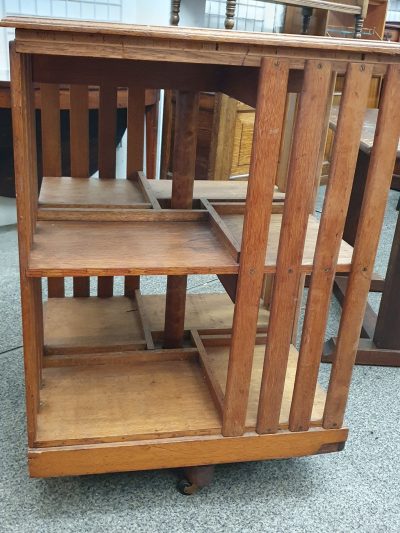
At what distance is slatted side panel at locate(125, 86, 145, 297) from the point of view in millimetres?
1667

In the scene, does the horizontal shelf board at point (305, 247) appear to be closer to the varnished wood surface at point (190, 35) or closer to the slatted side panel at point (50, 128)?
the varnished wood surface at point (190, 35)

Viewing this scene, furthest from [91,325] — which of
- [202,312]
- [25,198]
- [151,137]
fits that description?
[151,137]

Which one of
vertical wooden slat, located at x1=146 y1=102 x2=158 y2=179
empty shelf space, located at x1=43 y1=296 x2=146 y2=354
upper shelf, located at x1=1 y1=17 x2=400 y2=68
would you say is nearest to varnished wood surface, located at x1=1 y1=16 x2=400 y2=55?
upper shelf, located at x1=1 y1=17 x2=400 y2=68

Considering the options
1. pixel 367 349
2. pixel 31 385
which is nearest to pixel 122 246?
pixel 31 385

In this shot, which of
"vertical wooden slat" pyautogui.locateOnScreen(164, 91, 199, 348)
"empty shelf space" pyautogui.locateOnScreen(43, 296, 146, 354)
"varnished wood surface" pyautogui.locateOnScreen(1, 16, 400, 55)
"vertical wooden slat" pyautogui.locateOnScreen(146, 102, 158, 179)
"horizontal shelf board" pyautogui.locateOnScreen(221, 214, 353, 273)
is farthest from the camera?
"vertical wooden slat" pyautogui.locateOnScreen(146, 102, 158, 179)

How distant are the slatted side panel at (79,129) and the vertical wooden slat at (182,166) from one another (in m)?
0.36

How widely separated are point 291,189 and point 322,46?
0.81 feet

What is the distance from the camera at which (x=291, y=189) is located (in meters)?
1.05

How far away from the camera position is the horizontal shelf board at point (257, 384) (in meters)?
1.28

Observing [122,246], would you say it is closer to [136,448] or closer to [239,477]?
[136,448]

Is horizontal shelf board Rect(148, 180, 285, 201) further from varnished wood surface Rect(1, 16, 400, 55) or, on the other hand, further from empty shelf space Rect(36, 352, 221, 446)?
varnished wood surface Rect(1, 16, 400, 55)

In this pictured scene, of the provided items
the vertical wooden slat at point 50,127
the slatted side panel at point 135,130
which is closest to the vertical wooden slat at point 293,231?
the slatted side panel at point 135,130

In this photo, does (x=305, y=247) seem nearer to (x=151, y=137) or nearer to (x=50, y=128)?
(x=50, y=128)

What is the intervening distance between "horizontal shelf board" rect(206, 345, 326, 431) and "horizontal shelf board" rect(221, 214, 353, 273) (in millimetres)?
354
